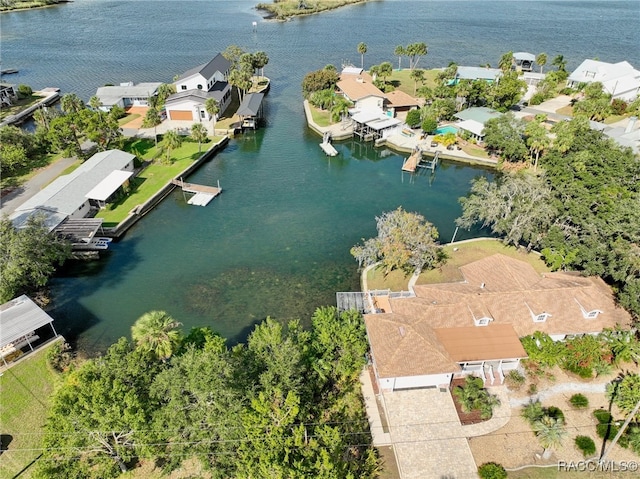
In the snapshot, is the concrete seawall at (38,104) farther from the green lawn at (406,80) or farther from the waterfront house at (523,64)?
the waterfront house at (523,64)

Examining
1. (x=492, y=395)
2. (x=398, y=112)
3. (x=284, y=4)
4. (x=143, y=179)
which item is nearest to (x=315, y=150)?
(x=398, y=112)

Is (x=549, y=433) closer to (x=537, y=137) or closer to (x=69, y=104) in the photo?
(x=537, y=137)

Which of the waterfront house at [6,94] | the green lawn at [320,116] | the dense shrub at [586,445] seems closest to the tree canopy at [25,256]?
the dense shrub at [586,445]

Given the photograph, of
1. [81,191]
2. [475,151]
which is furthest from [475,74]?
[81,191]

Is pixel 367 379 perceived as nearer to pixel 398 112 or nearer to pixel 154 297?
pixel 154 297

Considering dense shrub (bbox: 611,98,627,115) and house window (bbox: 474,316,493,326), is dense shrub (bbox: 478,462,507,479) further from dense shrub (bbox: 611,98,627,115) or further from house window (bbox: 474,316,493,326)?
dense shrub (bbox: 611,98,627,115)

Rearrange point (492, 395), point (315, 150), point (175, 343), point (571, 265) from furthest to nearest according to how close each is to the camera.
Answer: point (315, 150) < point (571, 265) < point (492, 395) < point (175, 343)

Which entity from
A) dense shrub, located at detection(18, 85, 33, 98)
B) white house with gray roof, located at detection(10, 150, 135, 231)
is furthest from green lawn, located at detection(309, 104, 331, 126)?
dense shrub, located at detection(18, 85, 33, 98)
